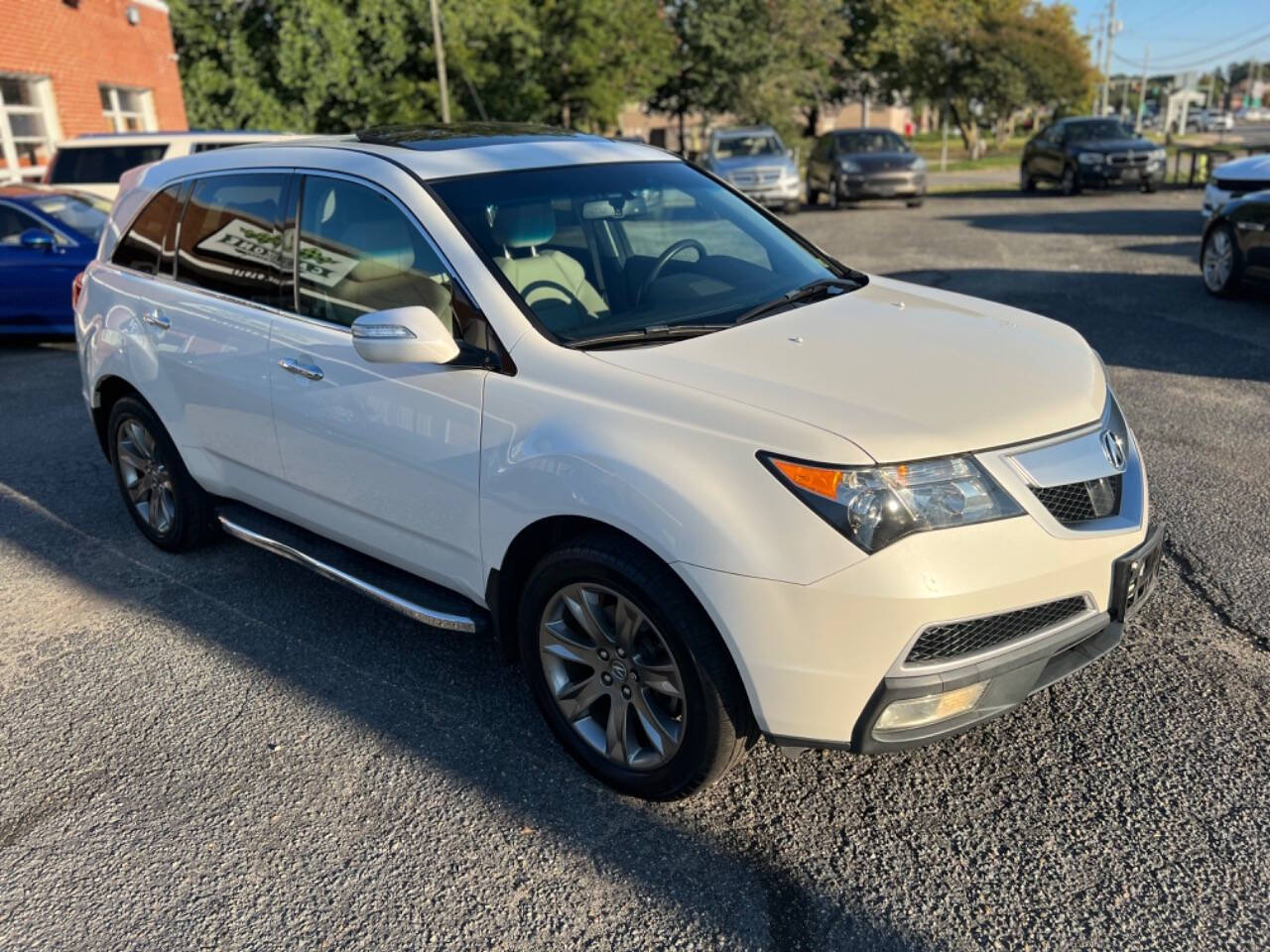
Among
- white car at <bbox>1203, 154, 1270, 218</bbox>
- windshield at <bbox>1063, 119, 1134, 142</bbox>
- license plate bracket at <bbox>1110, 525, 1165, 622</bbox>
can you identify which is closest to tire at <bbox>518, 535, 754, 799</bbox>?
license plate bracket at <bbox>1110, 525, 1165, 622</bbox>

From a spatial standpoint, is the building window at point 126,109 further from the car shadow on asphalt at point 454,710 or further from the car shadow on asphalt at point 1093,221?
the car shadow on asphalt at point 454,710

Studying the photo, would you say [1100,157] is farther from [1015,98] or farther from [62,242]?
[1015,98]

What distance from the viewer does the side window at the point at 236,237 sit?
3971 mm

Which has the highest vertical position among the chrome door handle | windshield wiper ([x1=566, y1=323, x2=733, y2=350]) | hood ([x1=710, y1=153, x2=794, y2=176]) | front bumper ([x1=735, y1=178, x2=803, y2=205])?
windshield wiper ([x1=566, y1=323, x2=733, y2=350])

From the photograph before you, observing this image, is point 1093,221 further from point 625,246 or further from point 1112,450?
point 1112,450

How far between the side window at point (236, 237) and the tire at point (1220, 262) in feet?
28.6

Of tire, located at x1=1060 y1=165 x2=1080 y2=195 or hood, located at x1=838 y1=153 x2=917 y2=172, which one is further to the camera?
tire, located at x1=1060 y1=165 x2=1080 y2=195

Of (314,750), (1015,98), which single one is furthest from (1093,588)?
(1015,98)

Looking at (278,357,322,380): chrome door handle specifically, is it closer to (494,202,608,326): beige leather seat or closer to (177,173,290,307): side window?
(177,173,290,307): side window

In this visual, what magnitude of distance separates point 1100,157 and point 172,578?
70.1 ft

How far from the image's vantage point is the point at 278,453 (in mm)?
3922

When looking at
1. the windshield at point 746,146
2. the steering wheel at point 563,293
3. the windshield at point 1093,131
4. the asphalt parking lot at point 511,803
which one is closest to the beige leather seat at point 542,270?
the steering wheel at point 563,293

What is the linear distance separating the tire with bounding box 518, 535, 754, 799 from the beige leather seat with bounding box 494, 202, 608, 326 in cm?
79

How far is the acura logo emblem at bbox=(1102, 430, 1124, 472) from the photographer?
2938 mm
